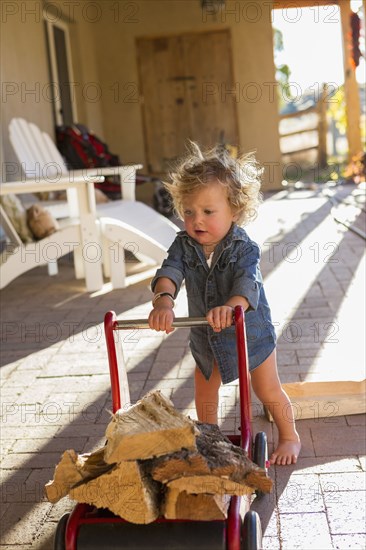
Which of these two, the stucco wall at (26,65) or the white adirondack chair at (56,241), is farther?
the stucco wall at (26,65)

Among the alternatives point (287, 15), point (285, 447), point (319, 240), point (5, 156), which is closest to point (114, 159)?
point (5, 156)

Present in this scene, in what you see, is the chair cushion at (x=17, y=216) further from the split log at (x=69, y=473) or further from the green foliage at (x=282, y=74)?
the green foliage at (x=282, y=74)

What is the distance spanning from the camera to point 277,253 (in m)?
6.72

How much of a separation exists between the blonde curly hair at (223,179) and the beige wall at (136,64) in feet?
31.8

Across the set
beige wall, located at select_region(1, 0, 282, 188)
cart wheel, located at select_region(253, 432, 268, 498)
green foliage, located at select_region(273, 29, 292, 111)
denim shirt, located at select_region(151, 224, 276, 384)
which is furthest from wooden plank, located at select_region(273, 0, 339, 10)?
cart wheel, located at select_region(253, 432, 268, 498)

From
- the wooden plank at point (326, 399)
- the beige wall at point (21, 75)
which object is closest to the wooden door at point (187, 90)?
the beige wall at point (21, 75)

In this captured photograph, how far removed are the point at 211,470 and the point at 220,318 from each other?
418mm

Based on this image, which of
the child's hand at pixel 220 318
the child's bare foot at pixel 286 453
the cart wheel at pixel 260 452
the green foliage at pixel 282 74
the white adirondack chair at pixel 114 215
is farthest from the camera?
the green foliage at pixel 282 74

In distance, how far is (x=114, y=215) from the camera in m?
5.98

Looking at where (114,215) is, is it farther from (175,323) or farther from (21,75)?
(175,323)

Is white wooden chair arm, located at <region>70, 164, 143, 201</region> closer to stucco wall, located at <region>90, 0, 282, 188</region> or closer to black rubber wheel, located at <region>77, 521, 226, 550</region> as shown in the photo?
black rubber wheel, located at <region>77, 521, 226, 550</region>

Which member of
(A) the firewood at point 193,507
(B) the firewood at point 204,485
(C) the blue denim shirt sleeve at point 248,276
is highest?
(C) the blue denim shirt sleeve at point 248,276

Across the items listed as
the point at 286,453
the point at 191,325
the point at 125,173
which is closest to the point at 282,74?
the point at 125,173

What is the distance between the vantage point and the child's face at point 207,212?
2.29 metres
